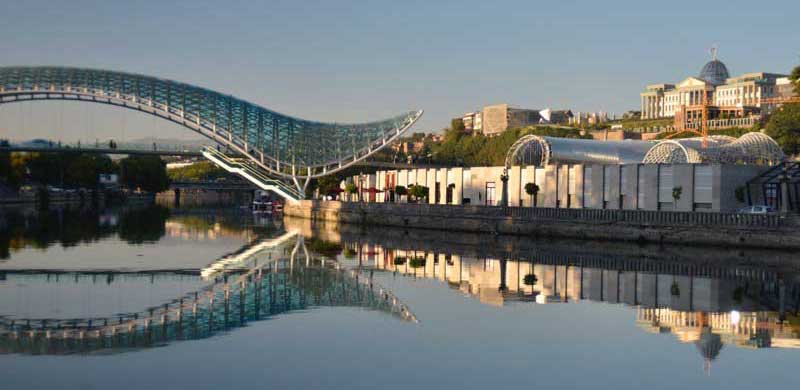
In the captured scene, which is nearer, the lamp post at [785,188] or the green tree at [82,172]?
the lamp post at [785,188]

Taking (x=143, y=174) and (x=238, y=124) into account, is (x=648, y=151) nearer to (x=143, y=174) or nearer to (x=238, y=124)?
(x=238, y=124)

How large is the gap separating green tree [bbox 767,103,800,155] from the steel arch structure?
3848 centimetres

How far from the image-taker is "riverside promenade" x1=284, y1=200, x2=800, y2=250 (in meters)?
40.8

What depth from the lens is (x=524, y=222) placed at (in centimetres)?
5169

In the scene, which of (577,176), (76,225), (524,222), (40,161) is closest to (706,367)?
(524,222)

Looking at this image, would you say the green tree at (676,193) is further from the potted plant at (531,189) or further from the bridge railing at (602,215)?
the potted plant at (531,189)

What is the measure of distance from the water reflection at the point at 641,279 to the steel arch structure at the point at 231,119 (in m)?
55.5

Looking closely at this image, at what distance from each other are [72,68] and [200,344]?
276 ft

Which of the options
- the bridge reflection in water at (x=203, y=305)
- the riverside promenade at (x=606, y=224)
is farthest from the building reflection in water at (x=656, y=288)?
the riverside promenade at (x=606, y=224)

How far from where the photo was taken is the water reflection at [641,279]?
21969mm

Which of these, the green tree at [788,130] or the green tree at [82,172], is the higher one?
the green tree at [788,130]

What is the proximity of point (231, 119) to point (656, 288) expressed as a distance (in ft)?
265

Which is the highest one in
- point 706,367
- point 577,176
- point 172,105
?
point 172,105

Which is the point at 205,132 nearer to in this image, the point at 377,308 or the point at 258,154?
the point at 258,154
